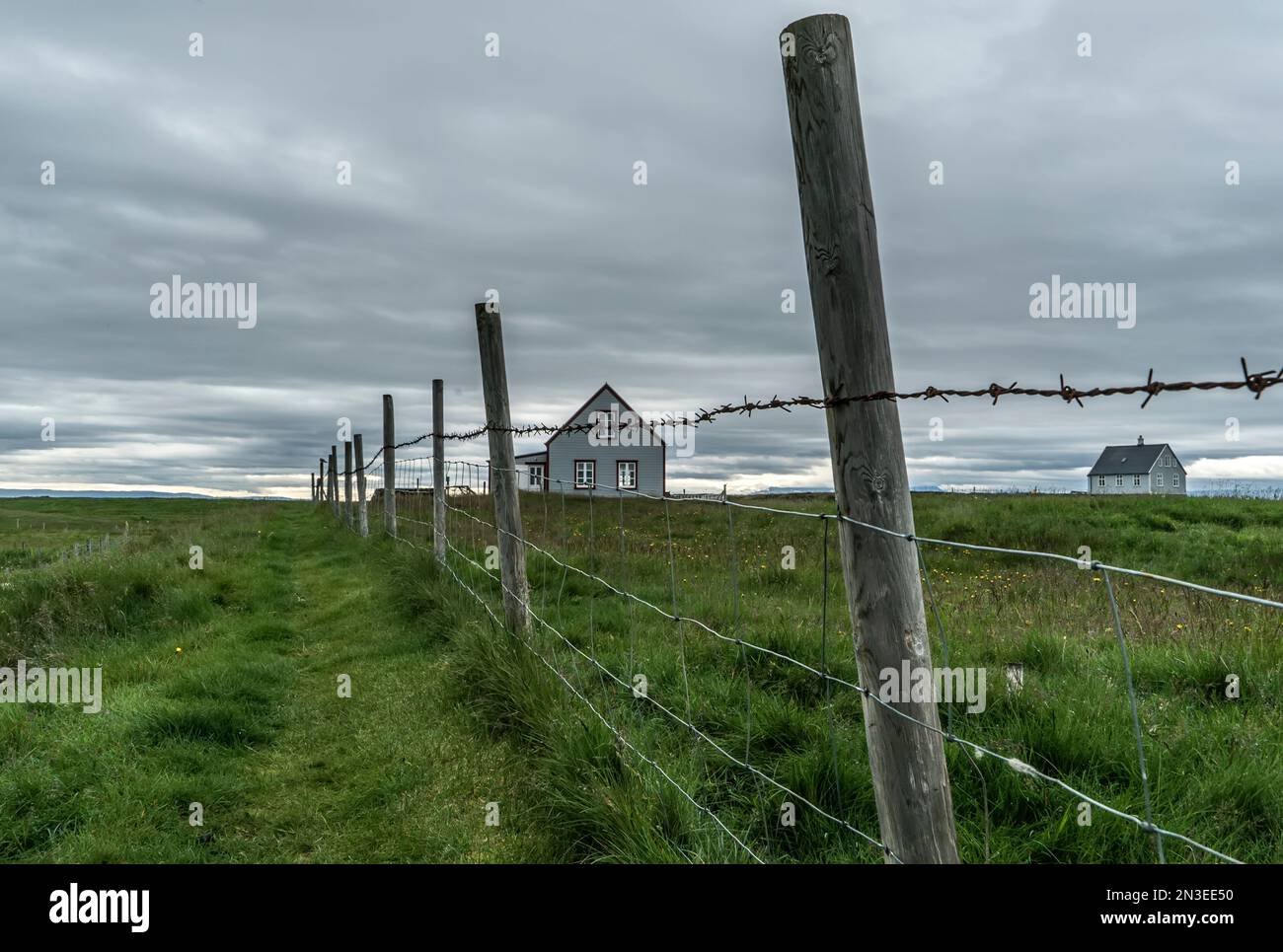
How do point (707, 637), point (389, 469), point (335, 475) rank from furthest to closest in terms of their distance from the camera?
1. point (335, 475)
2. point (389, 469)
3. point (707, 637)

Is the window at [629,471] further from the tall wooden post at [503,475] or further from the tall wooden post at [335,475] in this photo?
the tall wooden post at [503,475]

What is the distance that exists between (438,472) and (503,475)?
4.27 m

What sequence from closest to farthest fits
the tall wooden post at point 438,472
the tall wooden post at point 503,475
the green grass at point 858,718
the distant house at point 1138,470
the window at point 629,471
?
the green grass at point 858,718 < the tall wooden post at point 503,475 < the tall wooden post at point 438,472 < the window at point 629,471 < the distant house at point 1138,470

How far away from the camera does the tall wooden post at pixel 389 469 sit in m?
15.7

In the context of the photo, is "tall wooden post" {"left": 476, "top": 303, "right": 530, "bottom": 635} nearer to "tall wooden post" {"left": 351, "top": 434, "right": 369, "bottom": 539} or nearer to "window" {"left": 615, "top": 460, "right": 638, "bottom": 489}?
"tall wooden post" {"left": 351, "top": 434, "right": 369, "bottom": 539}

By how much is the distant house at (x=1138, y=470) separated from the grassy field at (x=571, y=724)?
58241mm

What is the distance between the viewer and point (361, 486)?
63.8 ft

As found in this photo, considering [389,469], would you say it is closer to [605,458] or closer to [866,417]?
[866,417]

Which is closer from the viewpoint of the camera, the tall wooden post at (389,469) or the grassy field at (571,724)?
the grassy field at (571,724)

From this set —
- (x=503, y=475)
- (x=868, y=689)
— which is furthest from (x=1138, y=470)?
(x=868, y=689)

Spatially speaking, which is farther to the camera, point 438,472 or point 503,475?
point 438,472

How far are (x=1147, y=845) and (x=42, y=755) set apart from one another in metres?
5.79

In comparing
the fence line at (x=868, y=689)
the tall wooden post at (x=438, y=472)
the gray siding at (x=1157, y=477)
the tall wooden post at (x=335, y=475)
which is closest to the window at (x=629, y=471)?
the tall wooden post at (x=335, y=475)
